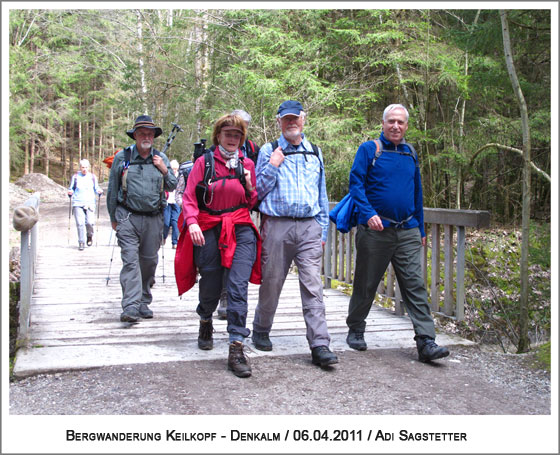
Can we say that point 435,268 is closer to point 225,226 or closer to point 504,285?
point 225,226

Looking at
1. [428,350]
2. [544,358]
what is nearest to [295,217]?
[428,350]

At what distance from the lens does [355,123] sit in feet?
44.2

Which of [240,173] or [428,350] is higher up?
[240,173]

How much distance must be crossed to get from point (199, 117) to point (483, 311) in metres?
10.9

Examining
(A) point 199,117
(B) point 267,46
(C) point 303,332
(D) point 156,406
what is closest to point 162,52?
(A) point 199,117

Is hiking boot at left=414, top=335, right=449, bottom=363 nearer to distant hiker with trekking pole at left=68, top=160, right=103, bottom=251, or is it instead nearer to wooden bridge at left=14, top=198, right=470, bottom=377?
wooden bridge at left=14, top=198, right=470, bottom=377

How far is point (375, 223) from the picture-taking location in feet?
14.6

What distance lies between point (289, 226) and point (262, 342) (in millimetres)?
1101

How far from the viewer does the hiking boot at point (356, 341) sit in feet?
16.1

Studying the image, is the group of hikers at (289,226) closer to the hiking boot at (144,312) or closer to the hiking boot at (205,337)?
the hiking boot at (205,337)

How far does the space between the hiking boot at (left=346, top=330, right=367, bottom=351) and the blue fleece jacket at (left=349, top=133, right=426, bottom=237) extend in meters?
1.07

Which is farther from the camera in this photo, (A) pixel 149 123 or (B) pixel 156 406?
(A) pixel 149 123

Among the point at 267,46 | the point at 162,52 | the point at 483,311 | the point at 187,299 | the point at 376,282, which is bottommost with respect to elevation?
the point at 483,311

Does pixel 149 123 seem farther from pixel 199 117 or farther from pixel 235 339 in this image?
pixel 199 117
